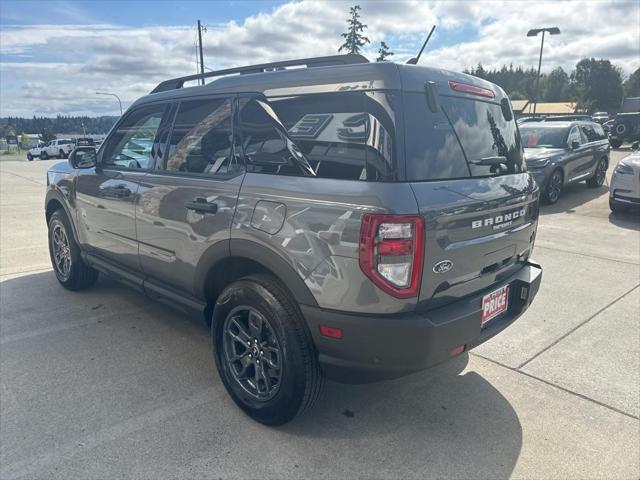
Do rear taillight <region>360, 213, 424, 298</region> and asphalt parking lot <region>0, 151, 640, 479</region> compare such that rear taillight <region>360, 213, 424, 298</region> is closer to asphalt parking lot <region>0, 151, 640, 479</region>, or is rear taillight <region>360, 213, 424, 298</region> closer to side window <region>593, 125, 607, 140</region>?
asphalt parking lot <region>0, 151, 640, 479</region>

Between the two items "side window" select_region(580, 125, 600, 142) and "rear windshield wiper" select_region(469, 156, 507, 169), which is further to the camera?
"side window" select_region(580, 125, 600, 142)

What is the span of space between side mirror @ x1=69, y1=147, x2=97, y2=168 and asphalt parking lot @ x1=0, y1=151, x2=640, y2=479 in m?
1.31

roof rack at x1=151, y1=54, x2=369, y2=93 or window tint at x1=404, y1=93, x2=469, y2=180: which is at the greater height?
roof rack at x1=151, y1=54, x2=369, y2=93

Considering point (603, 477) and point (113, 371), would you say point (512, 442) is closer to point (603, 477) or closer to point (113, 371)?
point (603, 477)

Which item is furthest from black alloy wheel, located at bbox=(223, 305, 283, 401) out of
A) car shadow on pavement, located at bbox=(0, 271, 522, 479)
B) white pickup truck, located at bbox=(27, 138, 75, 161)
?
white pickup truck, located at bbox=(27, 138, 75, 161)

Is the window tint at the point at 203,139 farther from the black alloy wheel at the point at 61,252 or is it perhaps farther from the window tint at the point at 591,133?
the window tint at the point at 591,133

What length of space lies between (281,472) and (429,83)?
2.07 m

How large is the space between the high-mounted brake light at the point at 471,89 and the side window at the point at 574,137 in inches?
333

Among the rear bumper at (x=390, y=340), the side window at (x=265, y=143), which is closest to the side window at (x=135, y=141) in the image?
the side window at (x=265, y=143)

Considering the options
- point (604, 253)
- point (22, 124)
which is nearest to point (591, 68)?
point (604, 253)

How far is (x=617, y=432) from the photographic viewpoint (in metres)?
2.63

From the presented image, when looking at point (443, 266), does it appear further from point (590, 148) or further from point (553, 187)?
point (590, 148)

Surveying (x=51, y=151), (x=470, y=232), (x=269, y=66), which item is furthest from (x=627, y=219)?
(x=51, y=151)

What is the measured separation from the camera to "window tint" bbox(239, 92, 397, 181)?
7.27 feet
